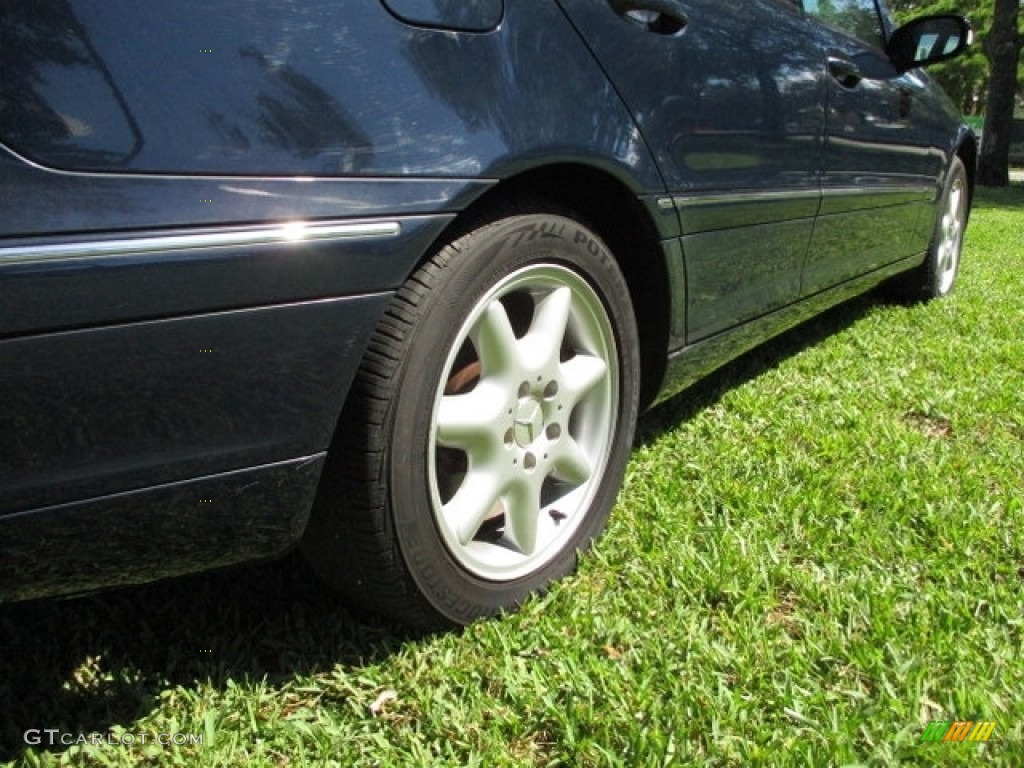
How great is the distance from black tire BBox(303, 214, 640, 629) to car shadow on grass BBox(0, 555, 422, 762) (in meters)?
0.19

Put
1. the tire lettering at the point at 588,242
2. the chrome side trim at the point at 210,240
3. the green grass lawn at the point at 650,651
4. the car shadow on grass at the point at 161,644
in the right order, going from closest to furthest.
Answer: the chrome side trim at the point at 210,240
the green grass lawn at the point at 650,651
the car shadow on grass at the point at 161,644
the tire lettering at the point at 588,242

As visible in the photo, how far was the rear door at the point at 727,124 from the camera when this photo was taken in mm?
1892

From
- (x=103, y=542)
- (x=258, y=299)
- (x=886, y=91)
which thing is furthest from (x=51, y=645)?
(x=886, y=91)

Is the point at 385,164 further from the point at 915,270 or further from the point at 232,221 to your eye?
the point at 915,270

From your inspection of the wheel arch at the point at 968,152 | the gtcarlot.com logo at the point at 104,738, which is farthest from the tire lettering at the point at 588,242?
the wheel arch at the point at 968,152

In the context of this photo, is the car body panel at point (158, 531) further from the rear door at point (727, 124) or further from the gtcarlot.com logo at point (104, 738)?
the rear door at point (727, 124)

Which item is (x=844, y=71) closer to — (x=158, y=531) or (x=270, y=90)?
(x=270, y=90)

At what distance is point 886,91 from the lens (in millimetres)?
3283

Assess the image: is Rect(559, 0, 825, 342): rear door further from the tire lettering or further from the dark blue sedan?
the tire lettering

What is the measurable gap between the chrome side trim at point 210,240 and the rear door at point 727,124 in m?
0.67

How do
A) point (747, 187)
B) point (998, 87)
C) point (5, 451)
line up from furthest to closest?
point (998, 87)
point (747, 187)
point (5, 451)

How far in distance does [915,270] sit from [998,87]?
45.7 feet

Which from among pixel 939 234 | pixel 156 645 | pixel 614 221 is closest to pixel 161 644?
pixel 156 645

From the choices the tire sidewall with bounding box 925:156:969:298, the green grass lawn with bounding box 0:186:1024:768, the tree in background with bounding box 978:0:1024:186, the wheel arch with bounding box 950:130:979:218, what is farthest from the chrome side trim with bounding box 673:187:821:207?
the tree in background with bounding box 978:0:1024:186
